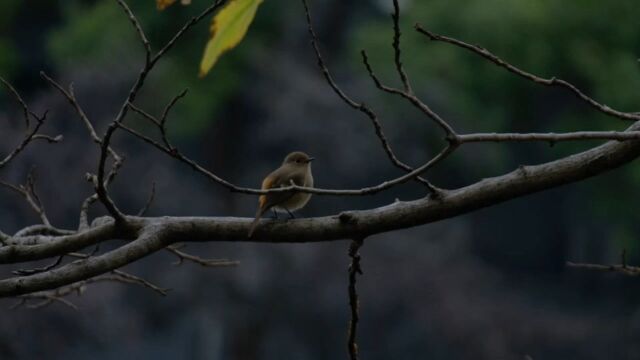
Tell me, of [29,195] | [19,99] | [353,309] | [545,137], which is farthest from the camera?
[29,195]

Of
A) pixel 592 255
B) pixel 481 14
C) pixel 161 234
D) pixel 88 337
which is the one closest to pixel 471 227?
pixel 592 255

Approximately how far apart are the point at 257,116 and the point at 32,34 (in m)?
4.46

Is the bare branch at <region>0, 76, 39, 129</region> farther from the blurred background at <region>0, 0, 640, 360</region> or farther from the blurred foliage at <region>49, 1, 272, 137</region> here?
the blurred foliage at <region>49, 1, 272, 137</region>

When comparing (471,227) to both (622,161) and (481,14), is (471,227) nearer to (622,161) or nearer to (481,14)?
(481,14)

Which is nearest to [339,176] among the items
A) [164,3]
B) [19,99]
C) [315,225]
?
[19,99]

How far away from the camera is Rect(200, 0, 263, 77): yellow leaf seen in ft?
3.88

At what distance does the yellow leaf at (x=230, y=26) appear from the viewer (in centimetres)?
118

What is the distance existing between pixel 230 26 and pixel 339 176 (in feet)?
56.3

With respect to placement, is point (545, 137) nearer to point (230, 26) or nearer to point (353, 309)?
point (353, 309)

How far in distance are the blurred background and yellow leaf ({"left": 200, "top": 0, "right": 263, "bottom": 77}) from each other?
14056 millimetres

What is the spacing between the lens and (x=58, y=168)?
17.4m

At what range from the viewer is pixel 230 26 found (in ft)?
3.93

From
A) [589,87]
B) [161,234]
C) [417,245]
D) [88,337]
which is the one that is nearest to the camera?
[161,234]

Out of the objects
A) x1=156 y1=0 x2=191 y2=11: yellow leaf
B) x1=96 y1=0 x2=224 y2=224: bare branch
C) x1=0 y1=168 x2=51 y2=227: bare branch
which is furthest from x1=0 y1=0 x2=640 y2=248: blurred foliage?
x1=156 y1=0 x2=191 y2=11: yellow leaf
